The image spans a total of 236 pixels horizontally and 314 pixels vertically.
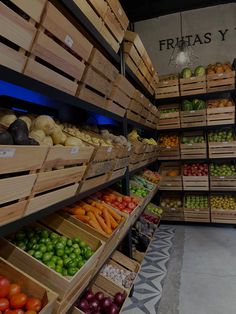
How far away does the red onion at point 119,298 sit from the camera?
210cm

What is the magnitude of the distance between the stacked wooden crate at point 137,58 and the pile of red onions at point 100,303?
2136 mm

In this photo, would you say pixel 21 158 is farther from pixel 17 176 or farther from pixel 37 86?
pixel 37 86

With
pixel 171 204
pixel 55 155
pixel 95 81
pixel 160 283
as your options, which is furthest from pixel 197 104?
pixel 55 155

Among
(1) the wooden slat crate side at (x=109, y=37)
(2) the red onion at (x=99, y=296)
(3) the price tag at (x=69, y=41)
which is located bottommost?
(2) the red onion at (x=99, y=296)

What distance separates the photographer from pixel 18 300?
110 cm

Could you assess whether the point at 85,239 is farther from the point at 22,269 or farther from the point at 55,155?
the point at 55,155

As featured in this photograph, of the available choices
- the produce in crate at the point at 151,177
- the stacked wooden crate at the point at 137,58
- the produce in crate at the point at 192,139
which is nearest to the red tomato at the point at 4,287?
the stacked wooden crate at the point at 137,58

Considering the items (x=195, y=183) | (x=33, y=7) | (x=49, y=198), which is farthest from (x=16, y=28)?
(x=195, y=183)

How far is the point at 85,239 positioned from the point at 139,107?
6.44 ft

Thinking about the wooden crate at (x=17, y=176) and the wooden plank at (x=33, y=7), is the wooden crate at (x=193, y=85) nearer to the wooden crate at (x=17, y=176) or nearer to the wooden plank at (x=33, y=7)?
the wooden plank at (x=33, y=7)

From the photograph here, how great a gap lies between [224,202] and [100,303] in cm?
338

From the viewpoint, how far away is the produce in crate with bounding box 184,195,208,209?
492cm

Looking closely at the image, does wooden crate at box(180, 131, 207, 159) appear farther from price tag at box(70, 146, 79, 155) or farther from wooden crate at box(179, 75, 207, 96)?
price tag at box(70, 146, 79, 155)

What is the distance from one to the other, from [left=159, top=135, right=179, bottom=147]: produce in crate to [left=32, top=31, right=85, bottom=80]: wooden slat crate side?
3.73 metres
